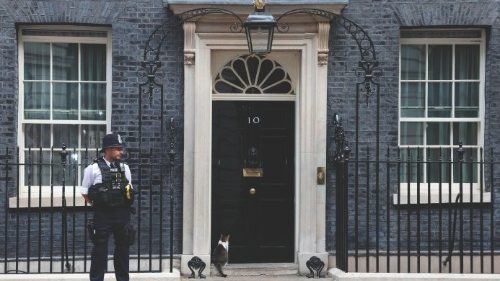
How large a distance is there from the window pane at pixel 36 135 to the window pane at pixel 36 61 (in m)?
0.66

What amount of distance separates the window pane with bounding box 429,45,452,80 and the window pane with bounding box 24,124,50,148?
17.5 feet

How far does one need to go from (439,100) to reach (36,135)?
18.2ft

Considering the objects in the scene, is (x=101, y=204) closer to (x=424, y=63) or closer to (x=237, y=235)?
(x=237, y=235)

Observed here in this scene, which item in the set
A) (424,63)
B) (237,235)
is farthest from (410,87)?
(237,235)

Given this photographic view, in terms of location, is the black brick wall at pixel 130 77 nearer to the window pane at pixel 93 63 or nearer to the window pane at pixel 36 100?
the window pane at pixel 36 100

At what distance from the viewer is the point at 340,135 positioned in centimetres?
1148

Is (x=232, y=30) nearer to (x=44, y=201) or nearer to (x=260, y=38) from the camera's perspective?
(x=260, y=38)

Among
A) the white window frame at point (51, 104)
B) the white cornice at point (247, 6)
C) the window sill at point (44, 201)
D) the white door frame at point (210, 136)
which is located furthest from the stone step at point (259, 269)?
the white cornice at point (247, 6)

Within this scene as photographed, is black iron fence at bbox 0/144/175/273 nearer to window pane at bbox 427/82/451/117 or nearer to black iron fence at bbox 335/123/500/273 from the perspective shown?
black iron fence at bbox 335/123/500/273

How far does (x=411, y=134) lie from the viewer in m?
12.3

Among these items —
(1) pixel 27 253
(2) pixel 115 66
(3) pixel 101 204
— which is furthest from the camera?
(2) pixel 115 66

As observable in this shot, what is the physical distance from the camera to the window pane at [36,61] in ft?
39.1

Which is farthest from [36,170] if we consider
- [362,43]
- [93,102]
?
[362,43]

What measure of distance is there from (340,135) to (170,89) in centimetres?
233
